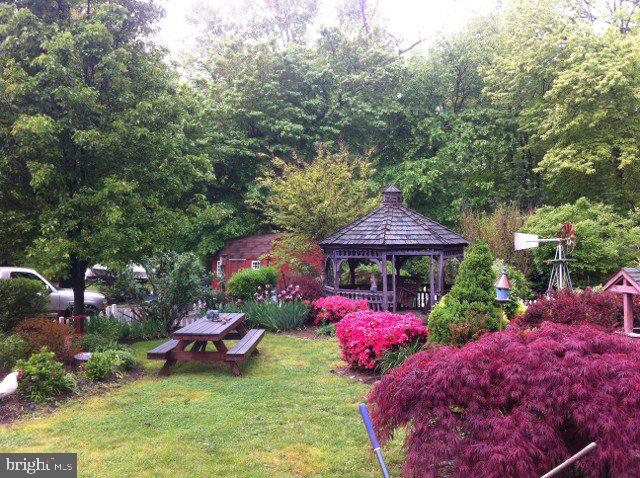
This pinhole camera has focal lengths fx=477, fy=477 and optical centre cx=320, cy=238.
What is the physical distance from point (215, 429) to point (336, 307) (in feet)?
22.9

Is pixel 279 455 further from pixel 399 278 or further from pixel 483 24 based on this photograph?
pixel 483 24

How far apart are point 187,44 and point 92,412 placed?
29774 mm

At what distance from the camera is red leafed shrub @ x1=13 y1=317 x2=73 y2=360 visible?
7.61 meters

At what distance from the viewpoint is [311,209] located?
15016 mm

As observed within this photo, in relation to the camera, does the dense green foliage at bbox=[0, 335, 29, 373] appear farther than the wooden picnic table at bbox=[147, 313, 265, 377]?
No

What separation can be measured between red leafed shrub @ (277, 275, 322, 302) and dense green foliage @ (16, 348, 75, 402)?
23.4 ft

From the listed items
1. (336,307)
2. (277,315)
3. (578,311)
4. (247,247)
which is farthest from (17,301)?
(247,247)

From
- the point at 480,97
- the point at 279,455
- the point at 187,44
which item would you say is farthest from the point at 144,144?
the point at 187,44

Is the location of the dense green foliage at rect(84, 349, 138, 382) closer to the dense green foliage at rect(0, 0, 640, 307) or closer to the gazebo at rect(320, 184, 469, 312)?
the dense green foliage at rect(0, 0, 640, 307)

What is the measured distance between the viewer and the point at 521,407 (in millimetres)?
3414

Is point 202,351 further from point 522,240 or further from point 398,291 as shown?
point 398,291

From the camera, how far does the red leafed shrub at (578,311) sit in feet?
25.4

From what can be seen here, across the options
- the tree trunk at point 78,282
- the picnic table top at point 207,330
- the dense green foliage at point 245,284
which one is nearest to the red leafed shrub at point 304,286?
the dense green foliage at point 245,284

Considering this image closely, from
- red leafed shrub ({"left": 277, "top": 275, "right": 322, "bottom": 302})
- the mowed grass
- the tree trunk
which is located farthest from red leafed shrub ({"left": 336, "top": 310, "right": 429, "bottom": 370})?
the tree trunk
